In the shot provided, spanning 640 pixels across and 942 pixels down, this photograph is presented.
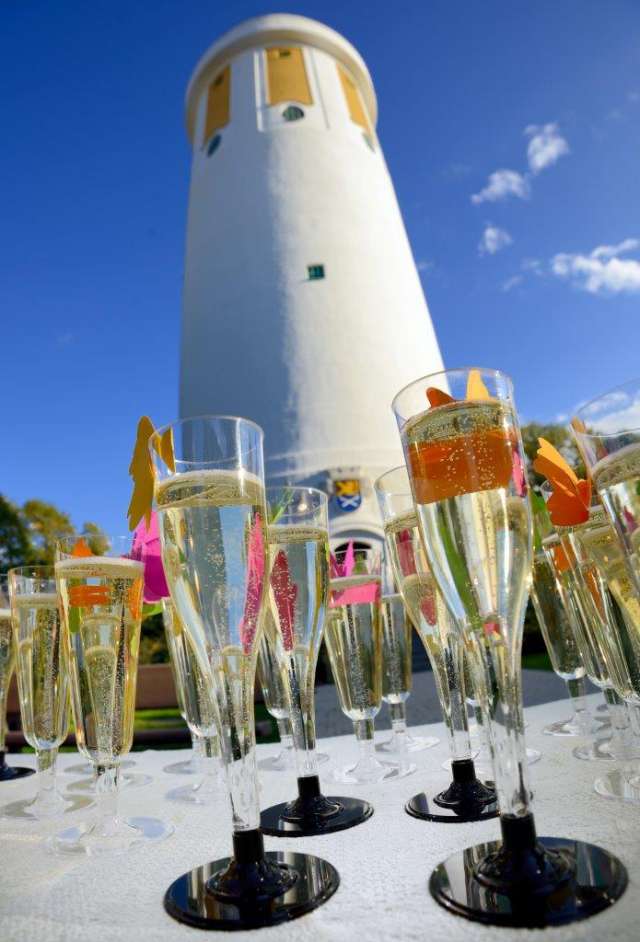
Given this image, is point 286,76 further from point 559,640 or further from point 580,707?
point 580,707

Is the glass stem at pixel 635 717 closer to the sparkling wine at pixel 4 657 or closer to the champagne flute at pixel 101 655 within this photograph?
the champagne flute at pixel 101 655

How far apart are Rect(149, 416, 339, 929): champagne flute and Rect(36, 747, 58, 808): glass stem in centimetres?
65

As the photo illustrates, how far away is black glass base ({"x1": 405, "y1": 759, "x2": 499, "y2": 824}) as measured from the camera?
875mm

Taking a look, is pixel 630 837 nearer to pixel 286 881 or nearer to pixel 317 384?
pixel 286 881

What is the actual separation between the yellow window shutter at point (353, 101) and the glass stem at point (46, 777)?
60.2ft

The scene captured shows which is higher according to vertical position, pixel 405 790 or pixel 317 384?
pixel 317 384

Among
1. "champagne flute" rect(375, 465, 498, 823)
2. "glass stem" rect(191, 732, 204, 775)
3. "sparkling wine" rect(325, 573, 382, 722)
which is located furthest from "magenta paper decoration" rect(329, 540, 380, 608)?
"glass stem" rect(191, 732, 204, 775)

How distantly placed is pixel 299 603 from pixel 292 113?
1748 cm

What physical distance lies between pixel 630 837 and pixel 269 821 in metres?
0.50

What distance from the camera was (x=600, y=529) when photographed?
0.98m

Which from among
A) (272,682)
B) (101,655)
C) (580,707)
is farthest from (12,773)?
(580,707)

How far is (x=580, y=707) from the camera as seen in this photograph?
4.70ft

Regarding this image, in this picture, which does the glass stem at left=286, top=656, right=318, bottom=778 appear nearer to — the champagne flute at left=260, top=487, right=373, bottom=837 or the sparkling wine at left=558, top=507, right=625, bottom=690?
the champagne flute at left=260, top=487, right=373, bottom=837

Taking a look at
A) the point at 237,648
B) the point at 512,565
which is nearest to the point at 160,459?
the point at 237,648
